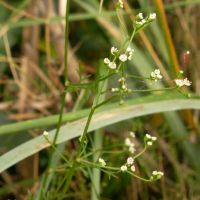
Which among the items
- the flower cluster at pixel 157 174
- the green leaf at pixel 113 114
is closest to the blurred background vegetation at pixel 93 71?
the green leaf at pixel 113 114

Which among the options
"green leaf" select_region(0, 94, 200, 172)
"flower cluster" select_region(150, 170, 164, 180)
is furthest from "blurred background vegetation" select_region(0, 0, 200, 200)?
"flower cluster" select_region(150, 170, 164, 180)

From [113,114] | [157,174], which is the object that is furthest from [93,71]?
[157,174]

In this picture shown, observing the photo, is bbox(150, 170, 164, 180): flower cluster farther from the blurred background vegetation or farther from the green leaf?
the blurred background vegetation

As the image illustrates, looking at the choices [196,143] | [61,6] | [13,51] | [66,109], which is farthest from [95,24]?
[196,143]

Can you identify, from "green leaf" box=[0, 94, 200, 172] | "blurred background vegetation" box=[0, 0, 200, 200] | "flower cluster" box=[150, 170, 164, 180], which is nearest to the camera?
"flower cluster" box=[150, 170, 164, 180]

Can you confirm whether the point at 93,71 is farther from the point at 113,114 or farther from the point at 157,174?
the point at 157,174

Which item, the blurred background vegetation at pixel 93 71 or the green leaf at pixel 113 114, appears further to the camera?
the blurred background vegetation at pixel 93 71

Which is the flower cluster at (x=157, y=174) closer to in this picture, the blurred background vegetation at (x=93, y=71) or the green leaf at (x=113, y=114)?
the green leaf at (x=113, y=114)

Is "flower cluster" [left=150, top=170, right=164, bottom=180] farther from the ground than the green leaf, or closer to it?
closer to it

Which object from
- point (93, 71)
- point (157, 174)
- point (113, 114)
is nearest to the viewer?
point (157, 174)
